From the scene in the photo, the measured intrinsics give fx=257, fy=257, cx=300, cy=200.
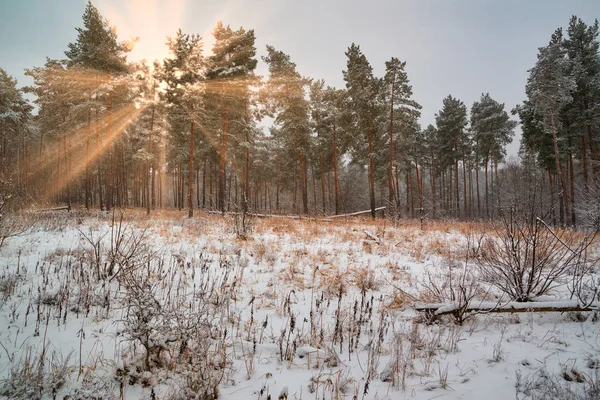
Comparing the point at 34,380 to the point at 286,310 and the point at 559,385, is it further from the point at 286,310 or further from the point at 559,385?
the point at 559,385

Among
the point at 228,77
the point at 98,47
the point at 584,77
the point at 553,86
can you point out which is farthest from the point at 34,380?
the point at 584,77

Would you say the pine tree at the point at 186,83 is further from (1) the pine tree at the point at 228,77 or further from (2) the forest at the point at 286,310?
(1) the pine tree at the point at 228,77

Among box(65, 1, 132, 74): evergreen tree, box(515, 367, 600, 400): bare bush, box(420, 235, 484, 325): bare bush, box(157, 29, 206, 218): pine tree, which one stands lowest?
box(515, 367, 600, 400): bare bush

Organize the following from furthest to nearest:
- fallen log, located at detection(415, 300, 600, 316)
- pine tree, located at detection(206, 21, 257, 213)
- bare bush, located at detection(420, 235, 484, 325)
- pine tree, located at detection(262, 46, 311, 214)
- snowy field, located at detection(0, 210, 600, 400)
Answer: pine tree, located at detection(262, 46, 311, 214) < pine tree, located at detection(206, 21, 257, 213) < bare bush, located at detection(420, 235, 484, 325) < fallen log, located at detection(415, 300, 600, 316) < snowy field, located at detection(0, 210, 600, 400)

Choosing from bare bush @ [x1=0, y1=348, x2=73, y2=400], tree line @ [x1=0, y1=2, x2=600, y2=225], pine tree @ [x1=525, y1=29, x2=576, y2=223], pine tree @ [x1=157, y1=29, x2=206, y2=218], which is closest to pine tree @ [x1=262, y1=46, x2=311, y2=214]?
tree line @ [x1=0, y1=2, x2=600, y2=225]

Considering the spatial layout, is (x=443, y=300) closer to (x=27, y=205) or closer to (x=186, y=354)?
(x=186, y=354)

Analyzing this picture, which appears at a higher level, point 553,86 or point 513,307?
point 553,86

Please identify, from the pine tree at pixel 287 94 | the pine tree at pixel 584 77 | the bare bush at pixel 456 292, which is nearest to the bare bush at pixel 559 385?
the bare bush at pixel 456 292

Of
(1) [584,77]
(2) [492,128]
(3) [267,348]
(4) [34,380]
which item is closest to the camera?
(4) [34,380]

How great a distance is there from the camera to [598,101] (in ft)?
69.4

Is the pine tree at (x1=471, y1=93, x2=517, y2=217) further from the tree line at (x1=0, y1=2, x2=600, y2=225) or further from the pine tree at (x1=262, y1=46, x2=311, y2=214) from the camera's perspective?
the pine tree at (x1=262, y1=46, x2=311, y2=214)

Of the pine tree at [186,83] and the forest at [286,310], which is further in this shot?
the pine tree at [186,83]

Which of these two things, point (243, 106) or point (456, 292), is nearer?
point (456, 292)

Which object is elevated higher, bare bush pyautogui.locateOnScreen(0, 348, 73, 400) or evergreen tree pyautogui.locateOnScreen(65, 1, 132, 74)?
evergreen tree pyautogui.locateOnScreen(65, 1, 132, 74)
